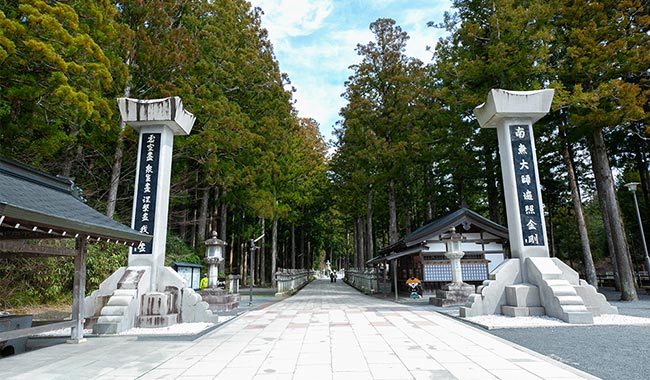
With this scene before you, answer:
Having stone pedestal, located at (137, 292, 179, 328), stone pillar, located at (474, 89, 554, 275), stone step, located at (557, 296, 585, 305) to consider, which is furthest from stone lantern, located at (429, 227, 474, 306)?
stone pedestal, located at (137, 292, 179, 328)

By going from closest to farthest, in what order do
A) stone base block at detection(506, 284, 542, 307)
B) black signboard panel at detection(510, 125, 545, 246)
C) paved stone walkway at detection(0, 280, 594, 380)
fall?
paved stone walkway at detection(0, 280, 594, 380)
stone base block at detection(506, 284, 542, 307)
black signboard panel at detection(510, 125, 545, 246)

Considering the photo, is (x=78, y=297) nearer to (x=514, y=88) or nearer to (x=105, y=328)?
(x=105, y=328)

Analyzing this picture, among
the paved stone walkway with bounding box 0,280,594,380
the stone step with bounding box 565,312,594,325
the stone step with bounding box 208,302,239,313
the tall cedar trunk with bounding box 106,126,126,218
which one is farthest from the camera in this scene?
the tall cedar trunk with bounding box 106,126,126,218

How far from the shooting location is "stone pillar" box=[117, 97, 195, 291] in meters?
9.16

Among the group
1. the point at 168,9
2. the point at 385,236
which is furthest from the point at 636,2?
the point at 385,236

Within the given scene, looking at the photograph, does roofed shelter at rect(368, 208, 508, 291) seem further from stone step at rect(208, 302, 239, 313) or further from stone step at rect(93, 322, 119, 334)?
stone step at rect(93, 322, 119, 334)

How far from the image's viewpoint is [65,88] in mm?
9008

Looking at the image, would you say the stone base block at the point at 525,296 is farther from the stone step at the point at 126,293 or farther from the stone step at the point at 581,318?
the stone step at the point at 126,293

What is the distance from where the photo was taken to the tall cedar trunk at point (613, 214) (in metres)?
13.4

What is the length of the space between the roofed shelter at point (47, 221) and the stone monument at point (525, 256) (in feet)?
28.7

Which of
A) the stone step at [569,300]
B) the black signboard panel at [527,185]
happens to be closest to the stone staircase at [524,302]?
the stone step at [569,300]

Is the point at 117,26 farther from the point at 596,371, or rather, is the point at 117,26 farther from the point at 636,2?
the point at 636,2

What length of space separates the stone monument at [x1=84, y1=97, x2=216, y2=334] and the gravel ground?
717cm

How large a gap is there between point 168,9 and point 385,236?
1346 inches
